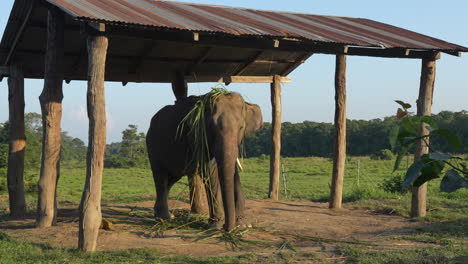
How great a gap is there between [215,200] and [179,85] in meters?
4.51

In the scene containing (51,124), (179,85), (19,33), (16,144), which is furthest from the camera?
(179,85)

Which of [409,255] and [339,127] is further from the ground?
[339,127]

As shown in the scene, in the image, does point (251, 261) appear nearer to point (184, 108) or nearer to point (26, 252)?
point (26, 252)

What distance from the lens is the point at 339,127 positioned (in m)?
11.2

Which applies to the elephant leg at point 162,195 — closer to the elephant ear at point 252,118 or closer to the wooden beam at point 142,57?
the elephant ear at point 252,118

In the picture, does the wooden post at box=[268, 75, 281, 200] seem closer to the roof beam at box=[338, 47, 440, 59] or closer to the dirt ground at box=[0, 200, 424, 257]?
the dirt ground at box=[0, 200, 424, 257]

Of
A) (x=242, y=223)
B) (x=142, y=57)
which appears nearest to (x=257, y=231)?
(x=242, y=223)

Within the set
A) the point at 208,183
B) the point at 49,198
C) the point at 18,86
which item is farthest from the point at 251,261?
the point at 18,86

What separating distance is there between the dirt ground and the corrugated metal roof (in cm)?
317

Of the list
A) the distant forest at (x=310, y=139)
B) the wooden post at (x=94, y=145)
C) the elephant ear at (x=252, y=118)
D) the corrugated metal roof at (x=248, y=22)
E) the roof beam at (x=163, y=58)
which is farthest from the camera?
the distant forest at (x=310, y=139)

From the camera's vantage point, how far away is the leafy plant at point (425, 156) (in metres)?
1.66

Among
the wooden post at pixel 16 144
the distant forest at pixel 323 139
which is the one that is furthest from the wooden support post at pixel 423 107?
the distant forest at pixel 323 139

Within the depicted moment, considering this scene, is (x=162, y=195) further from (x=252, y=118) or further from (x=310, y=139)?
(x=310, y=139)

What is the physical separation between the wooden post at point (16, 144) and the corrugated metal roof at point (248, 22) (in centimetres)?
330
